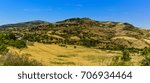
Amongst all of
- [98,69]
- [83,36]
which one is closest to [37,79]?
[98,69]

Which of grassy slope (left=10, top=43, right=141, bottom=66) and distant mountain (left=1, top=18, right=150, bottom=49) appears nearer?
grassy slope (left=10, top=43, right=141, bottom=66)

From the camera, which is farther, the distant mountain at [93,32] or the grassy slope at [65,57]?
the distant mountain at [93,32]

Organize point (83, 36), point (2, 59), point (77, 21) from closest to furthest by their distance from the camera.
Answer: point (2, 59) < point (83, 36) < point (77, 21)

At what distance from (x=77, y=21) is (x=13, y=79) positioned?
106m

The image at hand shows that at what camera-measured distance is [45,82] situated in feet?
19.2

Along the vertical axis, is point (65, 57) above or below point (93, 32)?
above

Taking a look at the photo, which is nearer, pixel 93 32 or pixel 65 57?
pixel 65 57

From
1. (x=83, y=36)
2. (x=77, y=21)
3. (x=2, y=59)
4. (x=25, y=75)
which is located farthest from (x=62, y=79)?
(x=77, y=21)

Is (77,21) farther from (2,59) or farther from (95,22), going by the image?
(2,59)

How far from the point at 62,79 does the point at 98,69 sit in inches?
23.2

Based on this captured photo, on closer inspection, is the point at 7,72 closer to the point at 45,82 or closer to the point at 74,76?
the point at 45,82

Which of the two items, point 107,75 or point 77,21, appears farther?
point 77,21

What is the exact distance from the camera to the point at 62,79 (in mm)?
5812

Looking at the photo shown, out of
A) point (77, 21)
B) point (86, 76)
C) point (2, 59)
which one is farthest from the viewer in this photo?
point (77, 21)
